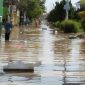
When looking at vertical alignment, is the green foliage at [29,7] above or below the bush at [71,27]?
above

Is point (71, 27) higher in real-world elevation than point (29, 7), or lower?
lower

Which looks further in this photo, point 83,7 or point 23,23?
point 23,23

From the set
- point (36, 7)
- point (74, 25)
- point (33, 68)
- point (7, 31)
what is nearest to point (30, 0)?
point (36, 7)

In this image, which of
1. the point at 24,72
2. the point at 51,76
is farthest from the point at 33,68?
the point at 51,76

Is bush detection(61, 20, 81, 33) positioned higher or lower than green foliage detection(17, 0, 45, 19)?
lower

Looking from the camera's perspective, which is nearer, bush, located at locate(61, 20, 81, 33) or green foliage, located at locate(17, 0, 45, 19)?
bush, located at locate(61, 20, 81, 33)

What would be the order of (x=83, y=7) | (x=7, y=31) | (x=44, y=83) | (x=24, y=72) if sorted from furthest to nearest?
(x=83, y=7)
(x=7, y=31)
(x=24, y=72)
(x=44, y=83)

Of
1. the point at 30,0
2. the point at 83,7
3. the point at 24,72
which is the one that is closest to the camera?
the point at 24,72

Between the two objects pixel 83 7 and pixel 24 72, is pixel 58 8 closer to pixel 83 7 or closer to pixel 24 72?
pixel 83 7

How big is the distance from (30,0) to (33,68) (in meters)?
79.8

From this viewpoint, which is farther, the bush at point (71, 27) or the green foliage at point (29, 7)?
the green foliage at point (29, 7)

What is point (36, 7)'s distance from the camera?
9906 cm

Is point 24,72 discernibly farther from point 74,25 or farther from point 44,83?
point 74,25

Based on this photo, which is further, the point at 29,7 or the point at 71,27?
the point at 29,7
